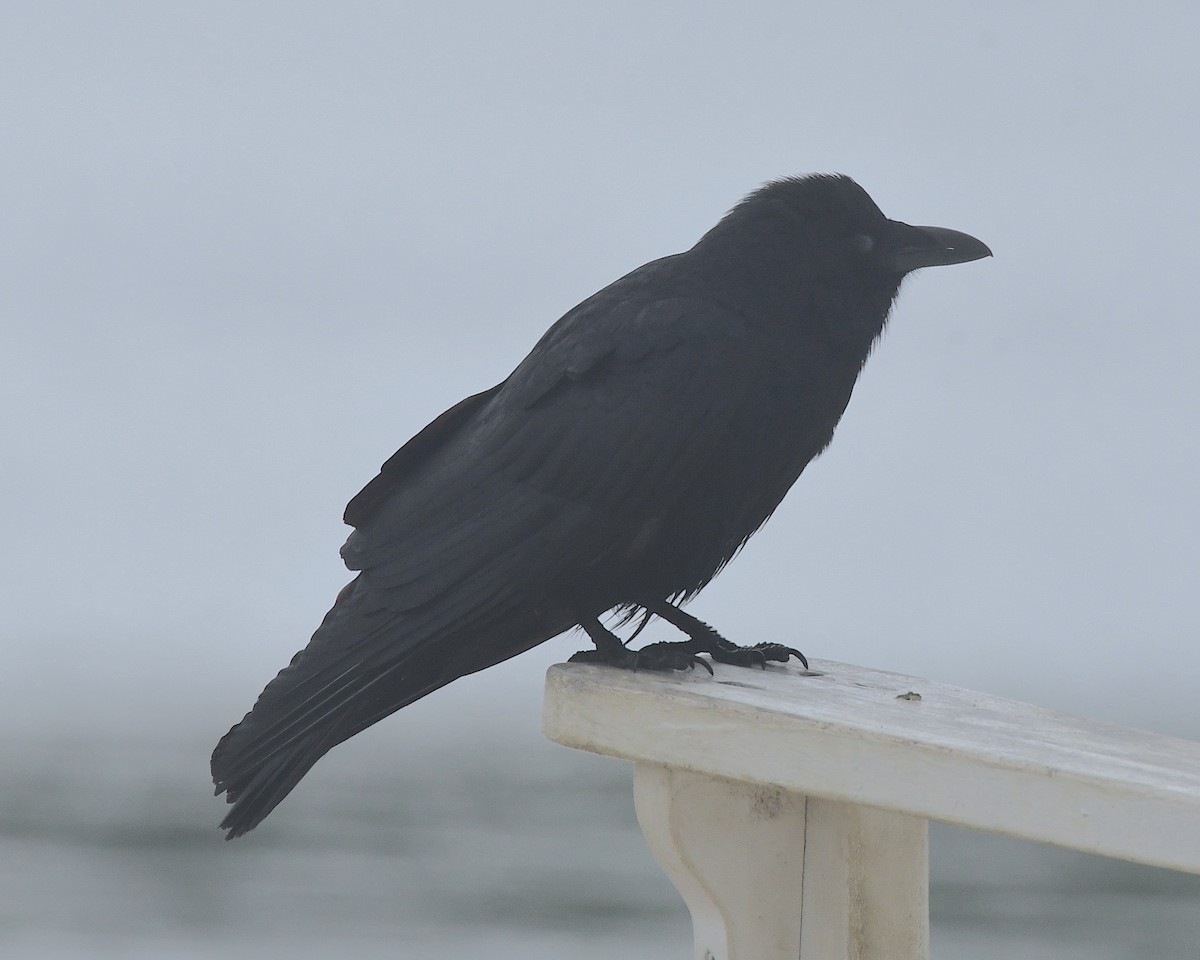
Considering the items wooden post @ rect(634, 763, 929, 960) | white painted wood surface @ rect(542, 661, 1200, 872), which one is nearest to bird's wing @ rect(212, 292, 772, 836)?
white painted wood surface @ rect(542, 661, 1200, 872)

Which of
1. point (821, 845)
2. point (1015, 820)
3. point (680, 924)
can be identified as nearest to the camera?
point (1015, 820)

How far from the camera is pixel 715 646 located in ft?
11.3

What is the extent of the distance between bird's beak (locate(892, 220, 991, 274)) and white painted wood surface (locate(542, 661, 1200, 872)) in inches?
53.7

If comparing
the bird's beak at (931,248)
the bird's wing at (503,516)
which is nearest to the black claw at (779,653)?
the bird's wing at (503,516)

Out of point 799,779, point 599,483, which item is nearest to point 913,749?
point 799,779

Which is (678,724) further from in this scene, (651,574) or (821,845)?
(651,574)

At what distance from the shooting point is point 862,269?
3711mm

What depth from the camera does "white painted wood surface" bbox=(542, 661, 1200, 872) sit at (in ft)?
5.73

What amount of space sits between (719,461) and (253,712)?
1181mm

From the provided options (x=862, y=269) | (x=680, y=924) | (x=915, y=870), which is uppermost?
(x=862, y=269)

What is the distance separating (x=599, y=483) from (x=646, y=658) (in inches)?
→ 16.8

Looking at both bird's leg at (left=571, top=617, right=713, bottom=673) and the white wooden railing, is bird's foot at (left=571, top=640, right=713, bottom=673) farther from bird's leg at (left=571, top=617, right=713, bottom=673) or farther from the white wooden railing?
the white wooden railing

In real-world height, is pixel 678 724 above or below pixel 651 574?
below

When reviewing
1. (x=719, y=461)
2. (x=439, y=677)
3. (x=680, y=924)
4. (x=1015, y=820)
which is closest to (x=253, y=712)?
(x=439, y=677)
